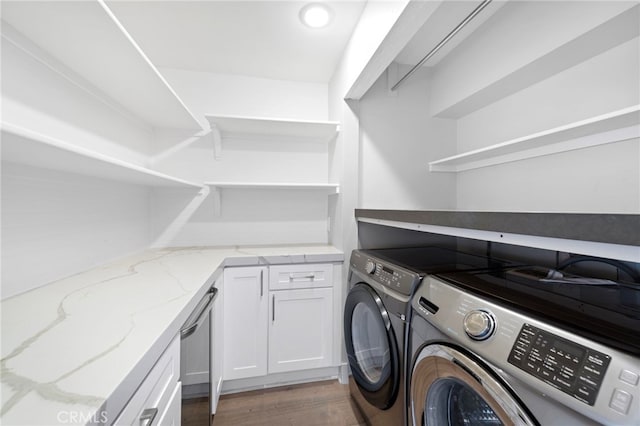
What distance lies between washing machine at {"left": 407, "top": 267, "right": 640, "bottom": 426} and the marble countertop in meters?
0.83

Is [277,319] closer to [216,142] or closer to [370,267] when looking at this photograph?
[370,267]

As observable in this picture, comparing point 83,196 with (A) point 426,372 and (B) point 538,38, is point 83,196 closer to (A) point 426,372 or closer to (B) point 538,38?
(A) point 426,372

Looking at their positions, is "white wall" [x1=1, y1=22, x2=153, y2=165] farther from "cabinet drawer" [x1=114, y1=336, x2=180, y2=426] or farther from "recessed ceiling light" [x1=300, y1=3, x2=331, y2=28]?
"recessed ceiling light" [x1=300, y1=3, x2=331, y2=28]

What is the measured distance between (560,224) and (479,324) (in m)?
0.33

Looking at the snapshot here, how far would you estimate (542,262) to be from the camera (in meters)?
1.27

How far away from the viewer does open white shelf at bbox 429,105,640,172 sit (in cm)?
95

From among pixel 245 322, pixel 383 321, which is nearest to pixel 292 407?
pixel 245 322

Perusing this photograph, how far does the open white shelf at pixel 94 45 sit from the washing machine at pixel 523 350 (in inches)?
60.1

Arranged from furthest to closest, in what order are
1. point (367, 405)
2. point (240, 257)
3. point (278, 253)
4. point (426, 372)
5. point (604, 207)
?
point (278, 253), point (240, 257), point (367, 405), point (604, 207), point (426, 372)

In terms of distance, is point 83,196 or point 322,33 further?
point 322,33

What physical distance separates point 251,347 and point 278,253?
65cm

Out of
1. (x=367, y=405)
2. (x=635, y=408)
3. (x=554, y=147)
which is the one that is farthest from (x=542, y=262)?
(x=367, y=405)

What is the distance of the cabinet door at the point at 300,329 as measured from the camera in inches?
62.5

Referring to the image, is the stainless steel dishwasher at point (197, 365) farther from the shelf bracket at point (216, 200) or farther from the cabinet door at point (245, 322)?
the shelf bracket at point (216, 200)
